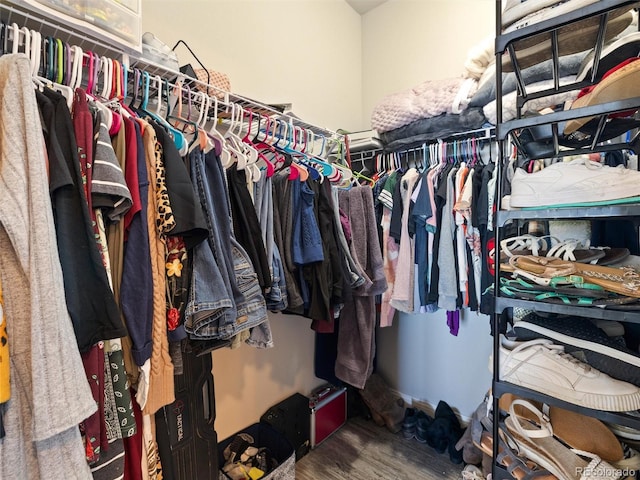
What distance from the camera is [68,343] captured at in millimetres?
517

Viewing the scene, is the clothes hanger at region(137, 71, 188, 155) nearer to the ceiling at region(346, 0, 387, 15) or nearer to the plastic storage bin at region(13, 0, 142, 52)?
the plastic storage bin at region(13, 0, 142, 52)

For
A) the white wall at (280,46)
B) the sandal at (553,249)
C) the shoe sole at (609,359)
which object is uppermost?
the white wall at (280,46)

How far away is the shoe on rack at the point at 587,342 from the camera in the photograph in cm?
65

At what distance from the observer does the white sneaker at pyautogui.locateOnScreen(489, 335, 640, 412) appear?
625 millimetres

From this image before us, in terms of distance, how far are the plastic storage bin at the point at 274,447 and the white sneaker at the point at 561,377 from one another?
0.98 metres

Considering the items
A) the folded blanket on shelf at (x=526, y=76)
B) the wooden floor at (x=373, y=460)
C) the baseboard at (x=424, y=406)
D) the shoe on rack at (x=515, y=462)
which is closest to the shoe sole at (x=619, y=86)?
the folded blanket on shelf at (x=526, y=76)

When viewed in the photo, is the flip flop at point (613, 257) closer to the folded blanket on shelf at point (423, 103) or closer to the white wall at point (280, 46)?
the folded blanket on shelf at point (423, 103)

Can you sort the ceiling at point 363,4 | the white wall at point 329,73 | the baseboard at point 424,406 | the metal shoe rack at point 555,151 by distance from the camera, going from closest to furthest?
the metal shoe rack at point 555,151 → the white wall at point 329,73 → the baseboard at point 424,406 → the ceiling at point 363,4

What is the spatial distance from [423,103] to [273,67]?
32.6 inches

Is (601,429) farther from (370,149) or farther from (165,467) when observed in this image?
(370,149)

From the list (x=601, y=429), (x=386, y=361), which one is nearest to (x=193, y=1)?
(x=601, y=429)

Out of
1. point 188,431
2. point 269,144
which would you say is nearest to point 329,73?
point 269,144

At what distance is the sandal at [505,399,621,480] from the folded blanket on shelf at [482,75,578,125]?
36.9 inches

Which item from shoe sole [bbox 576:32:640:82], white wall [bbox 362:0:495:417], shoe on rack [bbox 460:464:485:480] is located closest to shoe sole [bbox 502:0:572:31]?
shoe sole [bbox 576:32:640:82]
